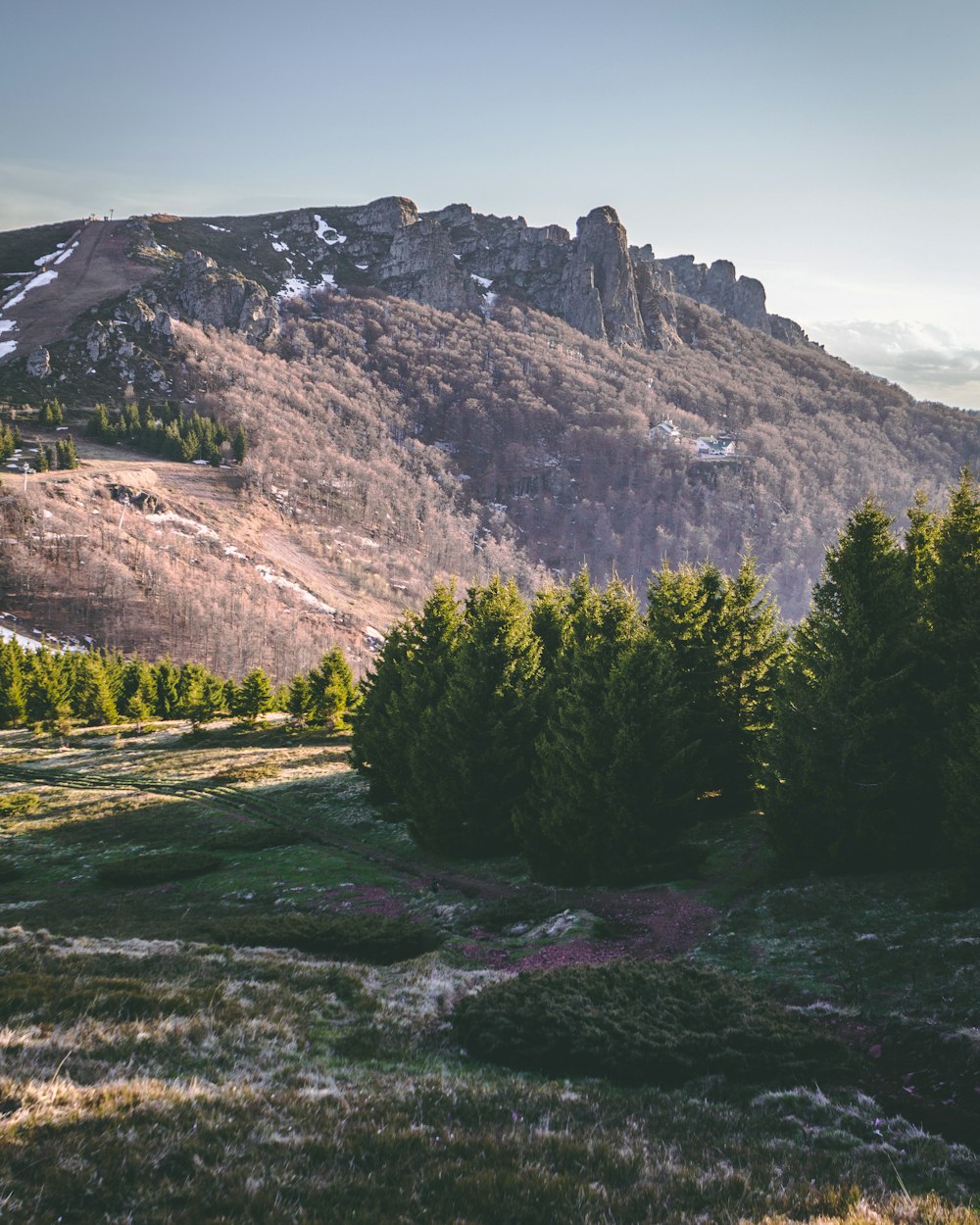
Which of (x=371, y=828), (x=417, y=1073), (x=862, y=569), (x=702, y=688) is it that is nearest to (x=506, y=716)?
(x=702, y=688)

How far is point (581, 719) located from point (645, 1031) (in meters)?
15.7

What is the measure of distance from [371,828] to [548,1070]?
92.6 feet

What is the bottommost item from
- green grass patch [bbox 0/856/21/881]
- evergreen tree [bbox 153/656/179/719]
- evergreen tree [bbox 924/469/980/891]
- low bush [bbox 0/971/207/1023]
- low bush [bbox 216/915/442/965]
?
evergreen tree [bbox 153/656/179/719]

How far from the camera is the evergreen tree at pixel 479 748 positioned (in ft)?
105

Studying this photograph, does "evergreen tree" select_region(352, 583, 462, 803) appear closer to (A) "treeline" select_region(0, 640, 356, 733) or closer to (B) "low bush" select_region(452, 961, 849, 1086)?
(B) "low bush" select_region(452, 961, 849, 1086)

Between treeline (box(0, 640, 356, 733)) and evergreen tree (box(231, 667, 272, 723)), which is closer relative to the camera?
treeline (box(0, 640, 356, 733))

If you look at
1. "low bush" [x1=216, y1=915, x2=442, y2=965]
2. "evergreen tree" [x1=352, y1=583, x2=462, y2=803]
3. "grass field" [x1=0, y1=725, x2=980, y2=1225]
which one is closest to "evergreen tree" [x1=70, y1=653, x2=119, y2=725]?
"evergreen tree" [x1=352, y1=583, x2=462, y2=803]

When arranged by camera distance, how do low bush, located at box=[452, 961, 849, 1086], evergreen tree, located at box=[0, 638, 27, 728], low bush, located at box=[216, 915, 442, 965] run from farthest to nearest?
1. evergreen tree, located at box=[0, 638, 27, 728]
2. low bush, located at box=[216, 915, 442, 965]
3. low bush, located at box=[452, 961, 849, 1086]

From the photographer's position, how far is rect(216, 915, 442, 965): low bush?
19.5 m

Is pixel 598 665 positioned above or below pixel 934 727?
above

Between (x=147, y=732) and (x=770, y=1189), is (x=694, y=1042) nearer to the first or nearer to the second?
(x=770, y=1189)

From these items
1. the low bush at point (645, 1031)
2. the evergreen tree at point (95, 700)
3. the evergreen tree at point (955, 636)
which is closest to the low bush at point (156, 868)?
the low bush at point (645, 1031)

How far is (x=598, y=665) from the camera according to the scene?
28203 millimetres

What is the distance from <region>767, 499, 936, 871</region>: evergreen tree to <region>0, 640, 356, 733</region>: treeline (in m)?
54.1
